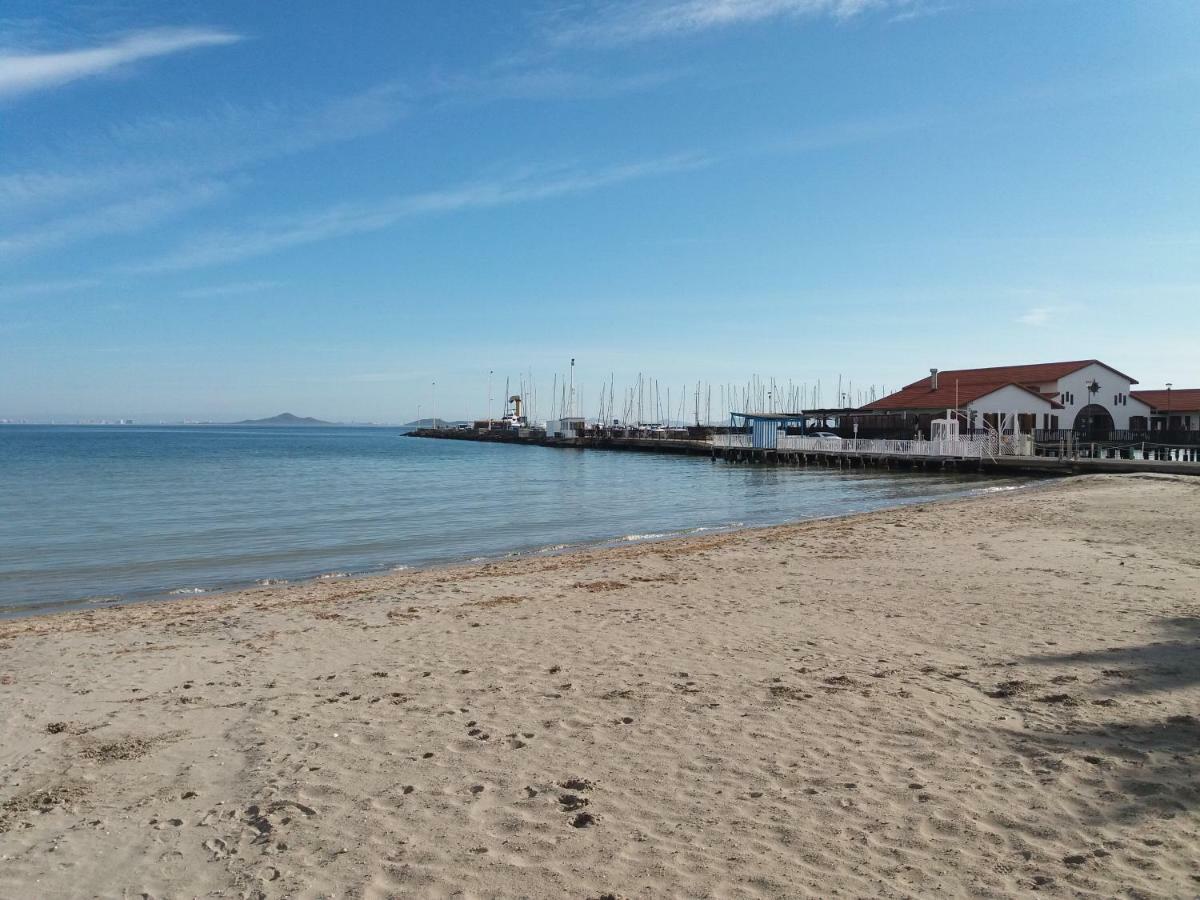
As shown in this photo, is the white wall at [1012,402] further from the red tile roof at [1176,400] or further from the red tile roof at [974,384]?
the red tile roof at [1176,400]

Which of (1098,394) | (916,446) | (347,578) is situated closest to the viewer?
(347,578)

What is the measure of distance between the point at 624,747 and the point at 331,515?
23.4 m

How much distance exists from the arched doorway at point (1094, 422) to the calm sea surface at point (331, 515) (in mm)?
18317

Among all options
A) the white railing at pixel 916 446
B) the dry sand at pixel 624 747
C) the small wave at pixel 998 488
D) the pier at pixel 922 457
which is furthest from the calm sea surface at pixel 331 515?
the dry sand at pixel 624 747

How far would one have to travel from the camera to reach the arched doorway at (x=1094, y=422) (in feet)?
174

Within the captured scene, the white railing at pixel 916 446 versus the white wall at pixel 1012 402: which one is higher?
the white wall at pixel 1012 402

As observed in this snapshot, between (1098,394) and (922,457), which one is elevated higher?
(1098,394)

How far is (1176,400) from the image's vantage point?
56969mm

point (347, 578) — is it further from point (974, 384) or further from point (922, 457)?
point (974, 384)

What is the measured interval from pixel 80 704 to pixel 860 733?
6.61 meters

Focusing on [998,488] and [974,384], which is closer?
[998,488]

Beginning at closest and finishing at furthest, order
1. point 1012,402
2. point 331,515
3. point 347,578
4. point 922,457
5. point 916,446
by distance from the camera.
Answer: point 347,578, point 331,515, point 922,457, point 916,446, point 1012,402

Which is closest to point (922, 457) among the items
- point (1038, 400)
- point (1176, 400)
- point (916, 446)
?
point (916, 446)

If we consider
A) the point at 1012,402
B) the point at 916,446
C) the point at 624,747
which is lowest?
the point at 624,747
